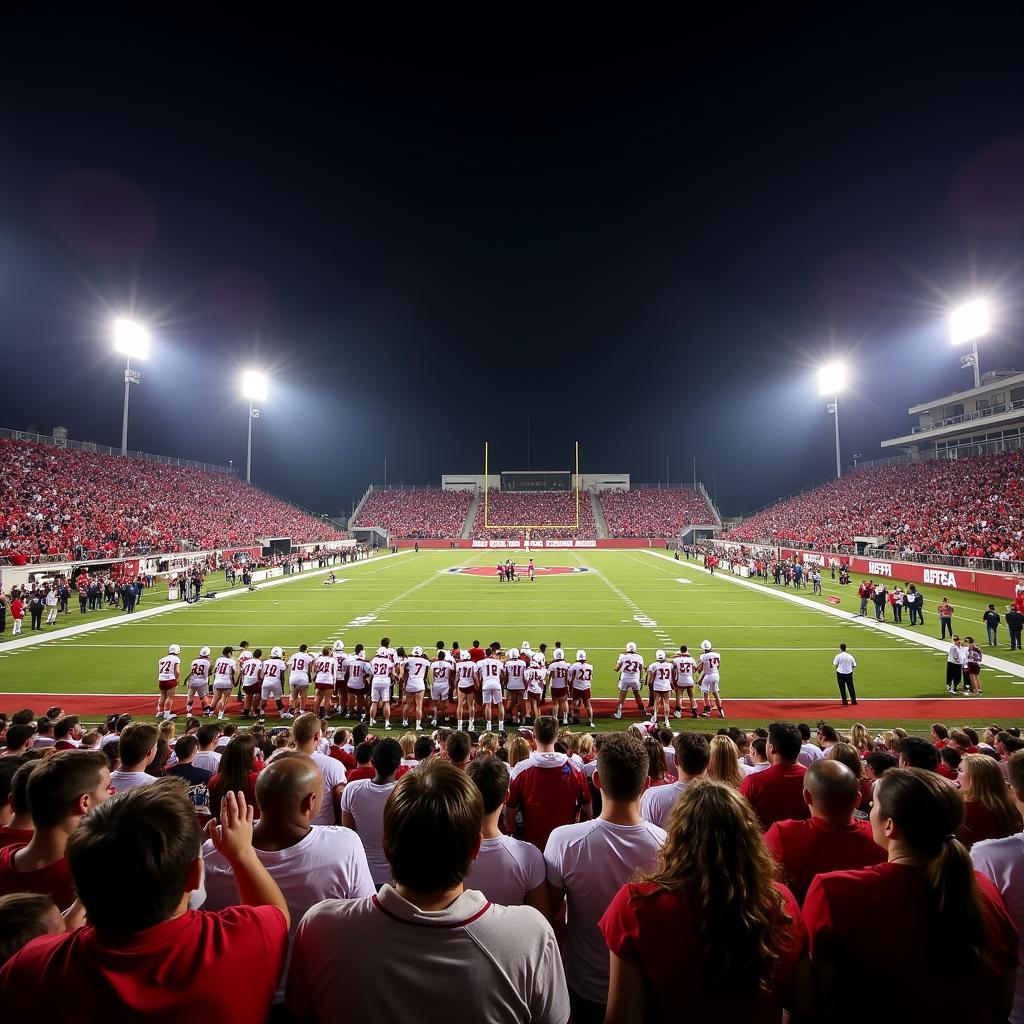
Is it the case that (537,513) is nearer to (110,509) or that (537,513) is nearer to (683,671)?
(110,509)

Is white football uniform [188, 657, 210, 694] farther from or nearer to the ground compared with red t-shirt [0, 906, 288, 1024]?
nearer to the ground

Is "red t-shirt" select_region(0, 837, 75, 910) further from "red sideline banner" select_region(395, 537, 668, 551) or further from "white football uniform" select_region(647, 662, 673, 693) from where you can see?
"red sideline banner" select_region(395, 537, 668, 551)

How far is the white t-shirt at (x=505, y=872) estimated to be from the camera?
2.73 m

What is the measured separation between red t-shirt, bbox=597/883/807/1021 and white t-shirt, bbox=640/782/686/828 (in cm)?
199

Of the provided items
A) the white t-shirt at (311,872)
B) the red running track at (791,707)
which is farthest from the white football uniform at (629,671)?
the white t-shirt at (311,872)

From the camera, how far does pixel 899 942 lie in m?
1.99

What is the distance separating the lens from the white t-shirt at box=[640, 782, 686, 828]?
3.89m

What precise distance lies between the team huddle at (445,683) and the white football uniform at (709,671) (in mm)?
20

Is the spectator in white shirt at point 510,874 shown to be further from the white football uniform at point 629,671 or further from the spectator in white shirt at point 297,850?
the white football uniform at point 629,671

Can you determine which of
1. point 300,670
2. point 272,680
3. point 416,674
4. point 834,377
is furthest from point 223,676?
point 834,377

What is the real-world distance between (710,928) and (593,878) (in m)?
1.13

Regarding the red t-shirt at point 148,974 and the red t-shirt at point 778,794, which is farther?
the red t-shirt at point 778,794

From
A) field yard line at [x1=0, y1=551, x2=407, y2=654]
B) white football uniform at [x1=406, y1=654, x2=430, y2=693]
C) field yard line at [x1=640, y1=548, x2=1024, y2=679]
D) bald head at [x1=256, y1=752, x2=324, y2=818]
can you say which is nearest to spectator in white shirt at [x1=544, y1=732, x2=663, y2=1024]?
bald head at [x1=256, y1=752, x2=324, y2=818]

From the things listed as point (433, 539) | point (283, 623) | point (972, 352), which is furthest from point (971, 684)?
point (433, 539)
